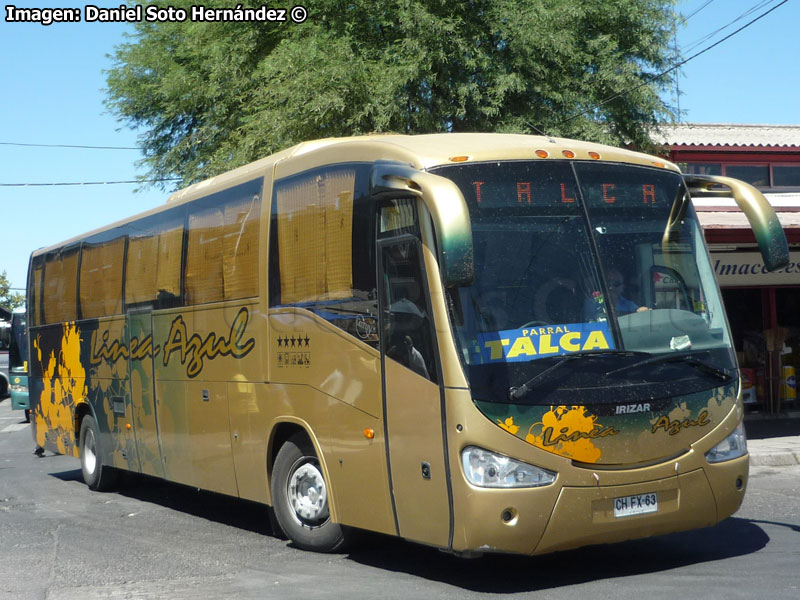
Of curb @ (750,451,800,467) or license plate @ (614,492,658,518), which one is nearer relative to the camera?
license plate @ (614,492,658,518)

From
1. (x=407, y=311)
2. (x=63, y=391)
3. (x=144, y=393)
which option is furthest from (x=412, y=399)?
(x=63, y=391)

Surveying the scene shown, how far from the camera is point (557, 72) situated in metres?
18.3

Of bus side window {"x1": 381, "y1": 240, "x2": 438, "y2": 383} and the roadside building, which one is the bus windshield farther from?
the roadside building

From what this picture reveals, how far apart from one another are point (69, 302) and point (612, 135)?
1011 cm

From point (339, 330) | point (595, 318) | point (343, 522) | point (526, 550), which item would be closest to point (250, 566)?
point (343, 522)


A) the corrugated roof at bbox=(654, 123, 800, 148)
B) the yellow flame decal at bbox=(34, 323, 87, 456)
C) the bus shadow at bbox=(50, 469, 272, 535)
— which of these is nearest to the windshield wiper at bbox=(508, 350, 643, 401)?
the bus shadow at bbox=(50, 469, 272, 535)

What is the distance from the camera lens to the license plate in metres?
6.69

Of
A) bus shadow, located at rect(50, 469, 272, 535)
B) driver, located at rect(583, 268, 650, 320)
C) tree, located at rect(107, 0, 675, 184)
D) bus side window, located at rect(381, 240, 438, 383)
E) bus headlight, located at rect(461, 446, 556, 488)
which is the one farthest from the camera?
tree, located at rect(107, 0, 675, 184)

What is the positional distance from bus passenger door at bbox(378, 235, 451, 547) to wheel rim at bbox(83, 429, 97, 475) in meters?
7.66

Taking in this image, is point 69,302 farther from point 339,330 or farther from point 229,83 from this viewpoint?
point 339,330

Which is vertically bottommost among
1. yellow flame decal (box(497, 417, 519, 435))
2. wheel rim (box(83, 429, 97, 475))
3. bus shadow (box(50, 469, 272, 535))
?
bus shadow (box(50, 469, 272, 535))

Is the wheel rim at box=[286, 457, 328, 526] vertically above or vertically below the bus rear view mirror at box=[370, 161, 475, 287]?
below

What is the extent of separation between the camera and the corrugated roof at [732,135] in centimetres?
2342

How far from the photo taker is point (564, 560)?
303 inches
